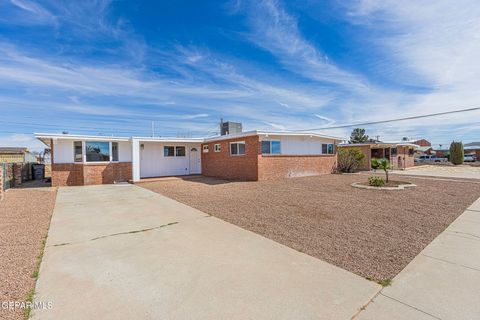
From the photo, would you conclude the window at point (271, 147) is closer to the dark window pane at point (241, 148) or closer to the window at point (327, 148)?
the dark window pane at point (241, 148)

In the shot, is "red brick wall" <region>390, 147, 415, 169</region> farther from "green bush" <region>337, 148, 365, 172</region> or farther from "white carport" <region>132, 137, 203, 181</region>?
"white carport" <region>132, 137, 203, 181</region>

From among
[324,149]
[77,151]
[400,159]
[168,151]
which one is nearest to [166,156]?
[168,151]

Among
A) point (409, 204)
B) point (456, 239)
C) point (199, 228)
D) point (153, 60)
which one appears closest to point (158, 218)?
point (199, 228)

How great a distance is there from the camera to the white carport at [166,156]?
15108 mm

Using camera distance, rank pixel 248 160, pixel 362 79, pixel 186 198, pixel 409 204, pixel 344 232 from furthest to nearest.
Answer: pixel 362 79, pixel 248 160, pixel 186 198, pixel 409 204, pixel 344 232

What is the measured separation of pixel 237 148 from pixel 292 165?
3732 millimetres

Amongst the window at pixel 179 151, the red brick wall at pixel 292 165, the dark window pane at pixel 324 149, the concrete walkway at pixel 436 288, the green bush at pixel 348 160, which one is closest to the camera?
the concrete walkway at pixel 436 288

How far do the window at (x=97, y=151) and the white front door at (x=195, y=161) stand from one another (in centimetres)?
562

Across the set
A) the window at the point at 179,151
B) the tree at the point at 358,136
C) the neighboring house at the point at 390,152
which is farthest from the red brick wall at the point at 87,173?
the tree at the point at 358,136

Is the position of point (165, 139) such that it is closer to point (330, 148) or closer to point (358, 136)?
point (330, 148)

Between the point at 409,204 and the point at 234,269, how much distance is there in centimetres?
663

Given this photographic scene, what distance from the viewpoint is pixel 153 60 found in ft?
45.9

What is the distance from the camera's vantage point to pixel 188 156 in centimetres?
1752

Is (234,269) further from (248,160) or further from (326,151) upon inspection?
(326,151)
